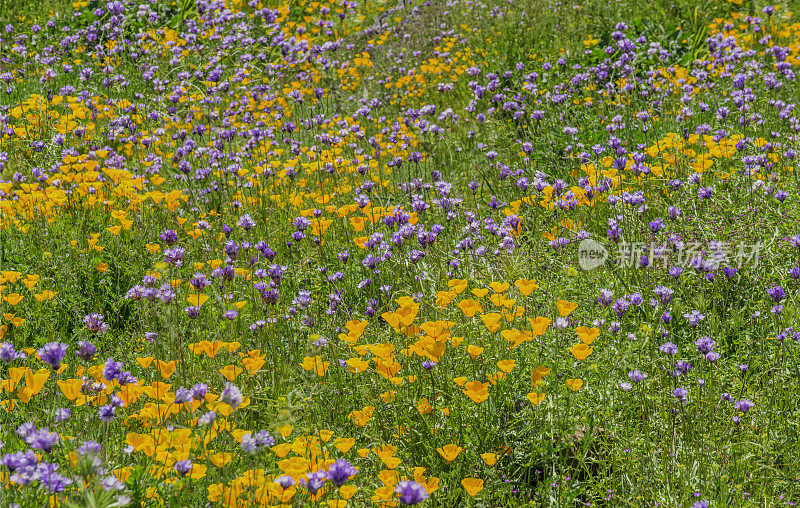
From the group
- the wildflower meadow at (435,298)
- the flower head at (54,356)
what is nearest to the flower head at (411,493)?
the wildflower meadow at (435,298)

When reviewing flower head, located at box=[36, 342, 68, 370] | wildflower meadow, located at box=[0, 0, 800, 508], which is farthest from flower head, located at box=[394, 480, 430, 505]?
flower head, located at box=[36, 342, 68, 370]

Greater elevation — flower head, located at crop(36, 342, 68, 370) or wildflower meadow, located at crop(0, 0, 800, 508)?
flower head, located at crop(36, 342, 68, 370)

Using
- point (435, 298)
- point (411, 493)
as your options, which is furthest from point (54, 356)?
point (435, 298)

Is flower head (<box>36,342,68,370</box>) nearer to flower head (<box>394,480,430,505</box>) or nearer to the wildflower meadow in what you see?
the wildflower meadow

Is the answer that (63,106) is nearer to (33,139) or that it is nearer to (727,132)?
(33,139)

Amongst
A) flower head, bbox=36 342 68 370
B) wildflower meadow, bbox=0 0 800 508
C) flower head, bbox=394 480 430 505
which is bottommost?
wildflower meadow, bbox=0 0 800 508

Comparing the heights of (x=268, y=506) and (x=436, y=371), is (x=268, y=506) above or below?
above

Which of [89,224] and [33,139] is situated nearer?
[89,224]

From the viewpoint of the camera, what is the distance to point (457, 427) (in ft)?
7.74

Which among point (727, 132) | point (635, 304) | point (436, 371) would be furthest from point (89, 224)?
point (727, 132)

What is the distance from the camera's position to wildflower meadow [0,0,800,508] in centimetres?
211

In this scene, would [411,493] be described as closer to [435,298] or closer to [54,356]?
[54,356]

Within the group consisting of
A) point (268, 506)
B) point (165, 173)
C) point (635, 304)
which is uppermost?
point (268, 506)

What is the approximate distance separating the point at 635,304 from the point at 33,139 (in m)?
5.25
